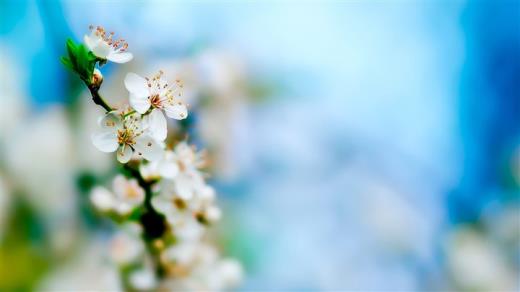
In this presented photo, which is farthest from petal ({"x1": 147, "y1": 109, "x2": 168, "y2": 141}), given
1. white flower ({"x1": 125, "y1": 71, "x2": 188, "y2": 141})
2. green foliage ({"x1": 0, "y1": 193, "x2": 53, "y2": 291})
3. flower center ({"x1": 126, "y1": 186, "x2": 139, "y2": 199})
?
green foliage ({"x1": 0, "y1": 193, "x2": 53, "y2": 291})

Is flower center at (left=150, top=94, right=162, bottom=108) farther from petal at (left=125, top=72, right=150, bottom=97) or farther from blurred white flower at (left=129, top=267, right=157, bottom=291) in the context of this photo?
blurred white flower at (left=129, top=267, right=157, bottom=291)

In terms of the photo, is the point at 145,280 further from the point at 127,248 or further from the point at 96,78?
the point at 96,78

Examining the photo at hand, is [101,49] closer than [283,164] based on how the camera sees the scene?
Yes

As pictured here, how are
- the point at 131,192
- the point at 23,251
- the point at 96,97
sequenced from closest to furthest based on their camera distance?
the point at 96,97 → the point at 131,192 → the point at 23,251

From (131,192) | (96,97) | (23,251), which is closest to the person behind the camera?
(96,97)

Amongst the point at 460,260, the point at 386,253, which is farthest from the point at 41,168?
the point at 460,260

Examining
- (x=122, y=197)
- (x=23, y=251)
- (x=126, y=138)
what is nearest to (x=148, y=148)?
(x=126, y=138)

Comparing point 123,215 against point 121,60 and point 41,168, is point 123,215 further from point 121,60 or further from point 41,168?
point 41,168
